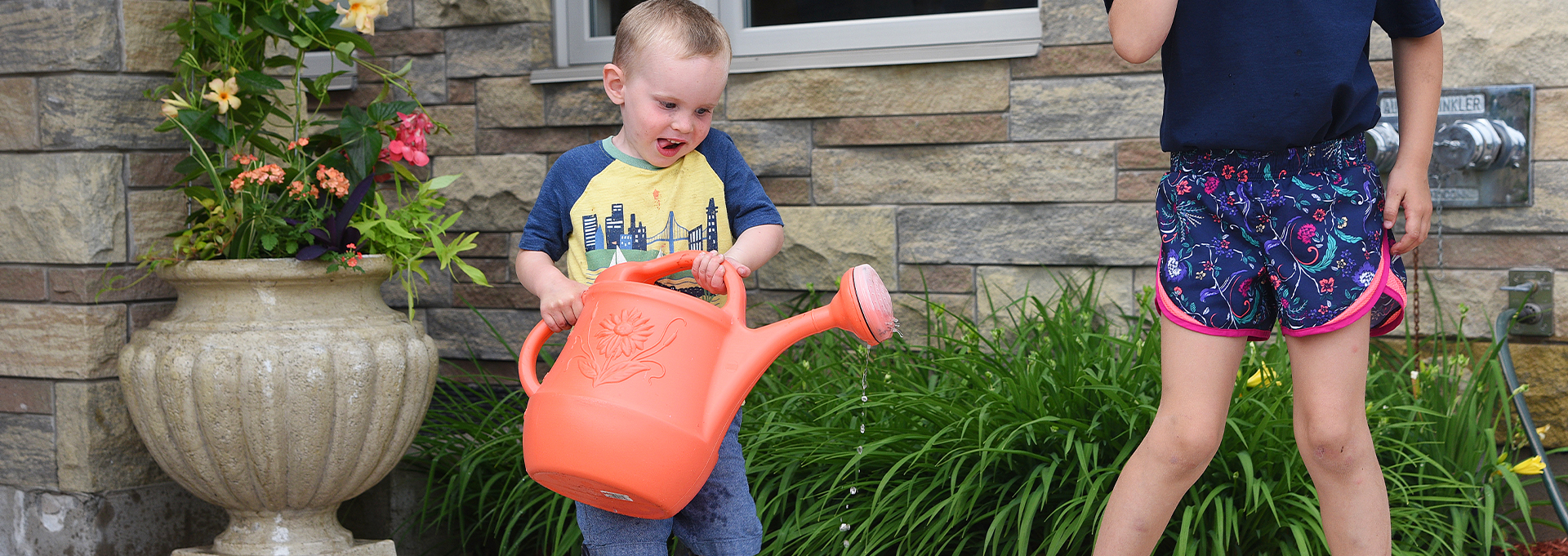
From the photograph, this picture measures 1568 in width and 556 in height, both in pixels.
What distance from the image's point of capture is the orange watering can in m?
1.31

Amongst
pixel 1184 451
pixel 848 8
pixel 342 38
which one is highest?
pixel 848 8

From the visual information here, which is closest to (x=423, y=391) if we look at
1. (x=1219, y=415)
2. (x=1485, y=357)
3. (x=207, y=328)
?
(x=207, y=328)

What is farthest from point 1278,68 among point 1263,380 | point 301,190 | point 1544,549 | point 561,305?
point 301,190

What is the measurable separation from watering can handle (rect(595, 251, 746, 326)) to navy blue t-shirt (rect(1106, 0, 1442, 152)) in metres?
0.67

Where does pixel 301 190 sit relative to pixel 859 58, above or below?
below

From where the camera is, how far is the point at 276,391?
2.10 m

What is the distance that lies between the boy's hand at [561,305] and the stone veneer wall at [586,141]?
1322 mm

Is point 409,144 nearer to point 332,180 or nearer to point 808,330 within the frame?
point 332,180

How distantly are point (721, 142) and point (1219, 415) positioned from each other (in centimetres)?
84

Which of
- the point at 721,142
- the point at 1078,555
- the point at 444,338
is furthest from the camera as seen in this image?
the point at 444,338

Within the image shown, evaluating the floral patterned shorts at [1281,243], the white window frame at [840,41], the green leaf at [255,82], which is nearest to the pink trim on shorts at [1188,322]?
the floral patterned shorts at [1281,243]

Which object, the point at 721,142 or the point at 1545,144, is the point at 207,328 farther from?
the point at 1545,144

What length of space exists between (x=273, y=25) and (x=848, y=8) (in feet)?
4.53

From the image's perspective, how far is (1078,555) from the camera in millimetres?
2041
